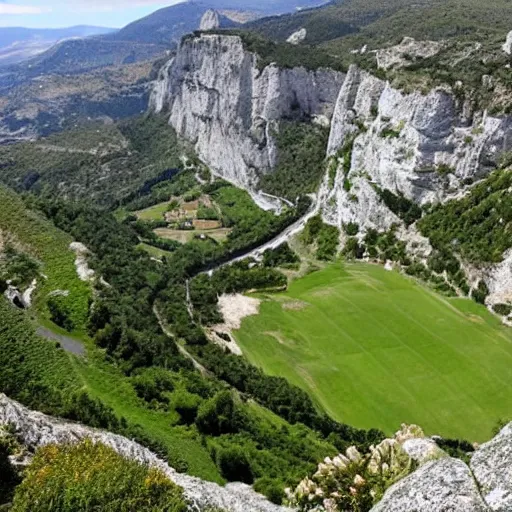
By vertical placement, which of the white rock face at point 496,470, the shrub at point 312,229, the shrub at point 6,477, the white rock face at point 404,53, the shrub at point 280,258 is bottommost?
the shrub at point 280,258

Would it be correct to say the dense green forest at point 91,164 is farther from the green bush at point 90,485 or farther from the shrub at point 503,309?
the green bush at point 90,485

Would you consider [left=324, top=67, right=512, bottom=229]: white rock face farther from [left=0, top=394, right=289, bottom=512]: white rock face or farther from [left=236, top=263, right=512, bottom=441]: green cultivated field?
[left=0, top=394, right=289, bottom=512]: white rock face

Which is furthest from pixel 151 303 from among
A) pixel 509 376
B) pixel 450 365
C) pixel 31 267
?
pixel 509 376

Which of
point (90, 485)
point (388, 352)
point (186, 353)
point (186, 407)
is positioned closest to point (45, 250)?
point (186, 353)

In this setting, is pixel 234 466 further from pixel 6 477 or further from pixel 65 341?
pixel 65 341

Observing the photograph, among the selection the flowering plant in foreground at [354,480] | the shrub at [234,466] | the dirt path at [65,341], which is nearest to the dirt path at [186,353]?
the dirt path at [65,341]

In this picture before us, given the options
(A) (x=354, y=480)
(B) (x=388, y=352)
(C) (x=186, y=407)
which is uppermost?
(A) (x=354, y=480)
